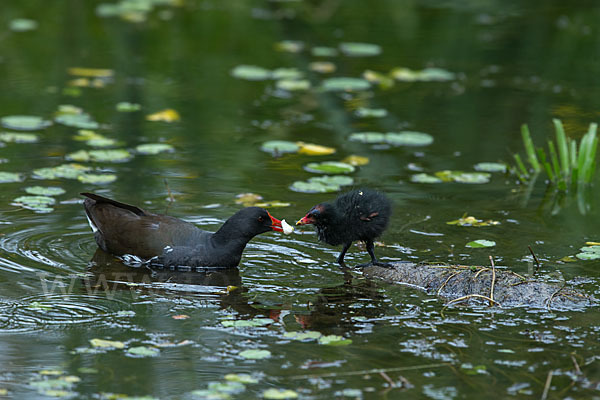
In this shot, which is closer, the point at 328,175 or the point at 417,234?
the point at 417,234

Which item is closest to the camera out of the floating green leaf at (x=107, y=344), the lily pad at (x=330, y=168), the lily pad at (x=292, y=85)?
the floating green leaf at (x=107, y=344)

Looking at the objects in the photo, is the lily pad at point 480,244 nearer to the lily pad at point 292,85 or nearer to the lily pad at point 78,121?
the lily pad at point 78,121

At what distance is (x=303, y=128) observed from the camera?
1057 centimetres

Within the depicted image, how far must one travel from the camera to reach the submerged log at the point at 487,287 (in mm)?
5969

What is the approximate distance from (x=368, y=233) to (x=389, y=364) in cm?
188

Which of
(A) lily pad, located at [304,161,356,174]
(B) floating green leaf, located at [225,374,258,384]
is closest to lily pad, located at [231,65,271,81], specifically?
(A) lily pad, located at [304,161,356,174]

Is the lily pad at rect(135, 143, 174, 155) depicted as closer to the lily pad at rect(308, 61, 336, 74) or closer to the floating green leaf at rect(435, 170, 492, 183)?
the floating green leaf at rect(435, 170, 492, 183)

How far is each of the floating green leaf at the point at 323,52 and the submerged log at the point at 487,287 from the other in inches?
297

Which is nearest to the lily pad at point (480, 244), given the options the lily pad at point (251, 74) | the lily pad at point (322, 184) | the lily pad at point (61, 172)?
the lily pad at point (322, 184)

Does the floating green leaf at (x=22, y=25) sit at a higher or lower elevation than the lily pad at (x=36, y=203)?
higher

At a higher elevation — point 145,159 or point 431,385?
point 145,159

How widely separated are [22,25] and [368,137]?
7157 millimetres

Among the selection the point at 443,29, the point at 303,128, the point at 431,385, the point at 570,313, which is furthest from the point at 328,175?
the point at 443,29

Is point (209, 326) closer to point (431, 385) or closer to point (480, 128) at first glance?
point (431, 385)
